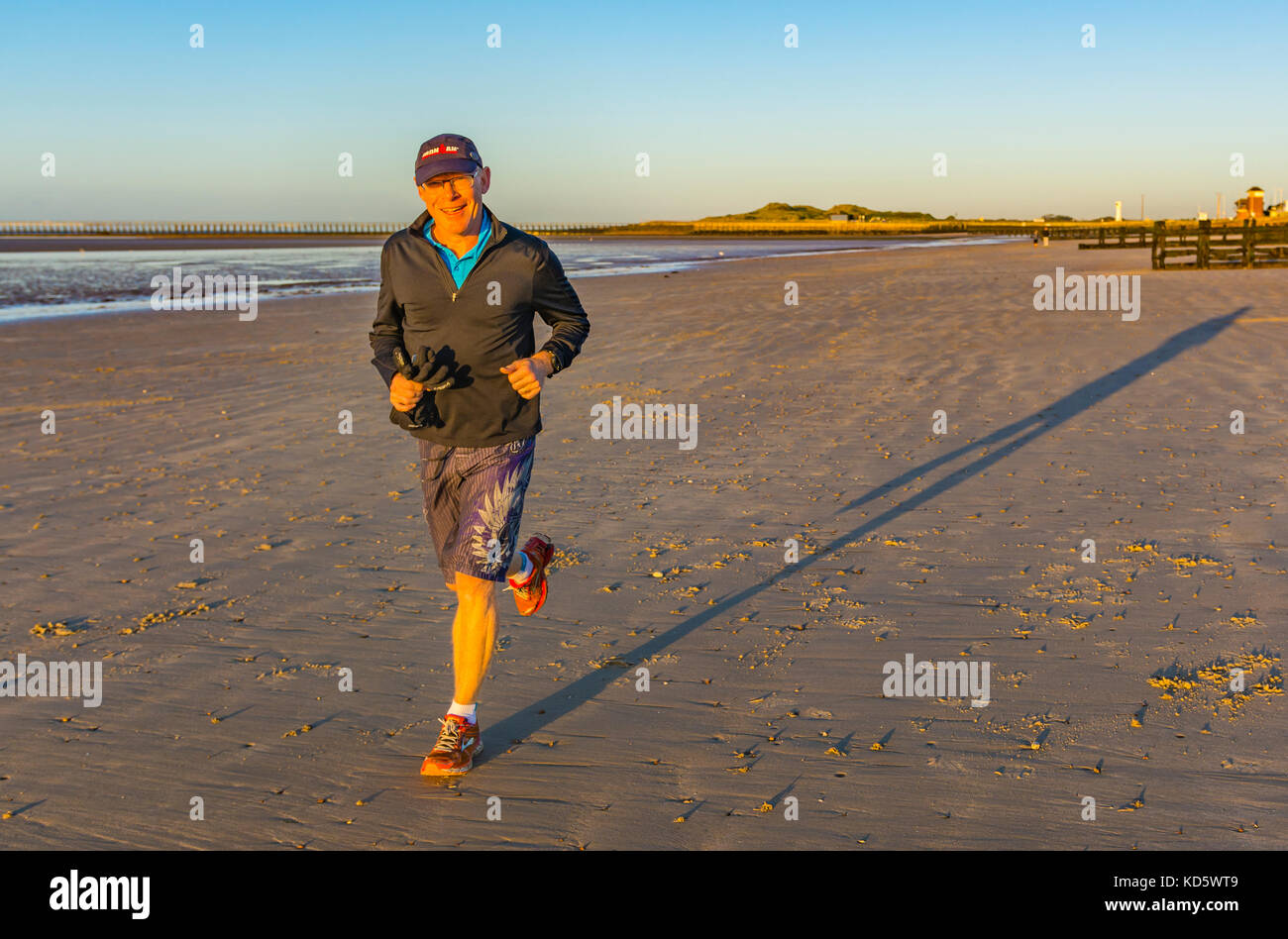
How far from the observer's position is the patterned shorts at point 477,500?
13.7 ft

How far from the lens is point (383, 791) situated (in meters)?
3.92

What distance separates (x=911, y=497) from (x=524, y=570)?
13.3 ft

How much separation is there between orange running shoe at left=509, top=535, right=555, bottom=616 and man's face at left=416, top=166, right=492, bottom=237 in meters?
1.37

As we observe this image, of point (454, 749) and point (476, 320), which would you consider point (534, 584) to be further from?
point (476, 320)

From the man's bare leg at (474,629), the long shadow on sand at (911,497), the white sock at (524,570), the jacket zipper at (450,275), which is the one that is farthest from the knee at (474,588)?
the jacket zipper at (450,275)

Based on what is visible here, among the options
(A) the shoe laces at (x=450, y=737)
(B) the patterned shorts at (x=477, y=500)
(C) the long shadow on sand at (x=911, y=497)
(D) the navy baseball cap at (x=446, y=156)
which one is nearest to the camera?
(D) the navy baseball cap at (x=446, y=156)

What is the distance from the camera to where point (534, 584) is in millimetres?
4695

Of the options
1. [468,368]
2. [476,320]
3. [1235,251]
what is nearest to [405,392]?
[468,368]

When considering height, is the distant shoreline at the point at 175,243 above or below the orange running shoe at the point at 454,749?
above

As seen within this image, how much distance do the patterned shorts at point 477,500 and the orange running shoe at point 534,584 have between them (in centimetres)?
40

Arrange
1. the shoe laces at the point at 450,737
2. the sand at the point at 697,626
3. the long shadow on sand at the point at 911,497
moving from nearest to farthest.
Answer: the sand at the point at 697,626 → the shoe laces at the point at 450,737 → the long shadow on sand at the point at 911,497

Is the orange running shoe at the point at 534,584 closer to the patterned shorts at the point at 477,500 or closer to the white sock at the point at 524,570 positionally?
the white sock at the point at 524,570
